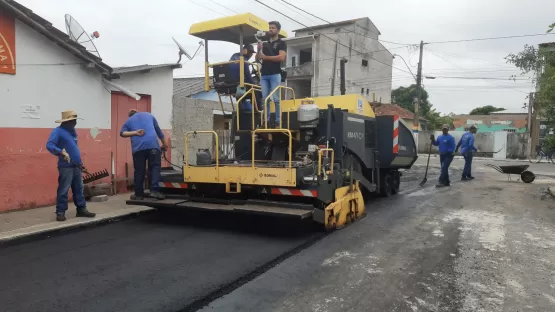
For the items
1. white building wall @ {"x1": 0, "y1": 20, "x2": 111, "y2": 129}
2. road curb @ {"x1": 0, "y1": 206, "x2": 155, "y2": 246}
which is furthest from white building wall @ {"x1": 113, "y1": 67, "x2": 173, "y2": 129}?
road curb @ {"x1": 0, "y1": 206, "x2": 155, "y2": 246}

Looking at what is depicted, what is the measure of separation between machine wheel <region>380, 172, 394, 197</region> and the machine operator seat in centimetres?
451

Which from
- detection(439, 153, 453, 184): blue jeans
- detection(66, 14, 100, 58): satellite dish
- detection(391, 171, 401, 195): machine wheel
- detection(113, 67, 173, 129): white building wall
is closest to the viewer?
detection(66, 14, 100, 58): satellite dish

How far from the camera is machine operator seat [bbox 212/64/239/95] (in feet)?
21.6

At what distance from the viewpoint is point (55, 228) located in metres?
5.86

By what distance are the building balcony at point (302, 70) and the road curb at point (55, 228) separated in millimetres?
25427

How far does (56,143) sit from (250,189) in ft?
9.93

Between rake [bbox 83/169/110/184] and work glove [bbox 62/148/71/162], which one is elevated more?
work glove [bbox 62/148/71/162]

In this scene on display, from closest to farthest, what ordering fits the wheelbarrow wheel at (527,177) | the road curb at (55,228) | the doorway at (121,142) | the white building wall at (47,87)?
1. the road curb at (55,228)
2. the white building wall at (47,87)
3. the doorway at (121,142)
4. the wheelbarrow wheel at (527,177)

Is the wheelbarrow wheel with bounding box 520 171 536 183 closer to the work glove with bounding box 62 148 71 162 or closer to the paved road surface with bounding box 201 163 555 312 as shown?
the paved road surface with bounding box 201 163 555 312

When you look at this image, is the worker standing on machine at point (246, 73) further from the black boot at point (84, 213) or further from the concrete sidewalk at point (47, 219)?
the black boot at point (84, 213)

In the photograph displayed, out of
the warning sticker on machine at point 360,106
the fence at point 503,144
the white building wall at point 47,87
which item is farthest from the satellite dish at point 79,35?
the fence at point 503,144

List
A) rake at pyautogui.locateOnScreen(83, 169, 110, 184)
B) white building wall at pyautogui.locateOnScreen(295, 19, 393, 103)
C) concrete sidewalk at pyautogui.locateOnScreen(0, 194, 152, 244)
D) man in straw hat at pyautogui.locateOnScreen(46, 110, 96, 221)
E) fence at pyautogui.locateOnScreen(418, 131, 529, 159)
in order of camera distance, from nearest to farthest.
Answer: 1. concrete sidewalk at pyautogui.locateOnScreen(0, 194, 152, 244)
2. man in straw hat at pyautogui.locateOnScreen(46, 110, 96, 221)
3. rake at pyautogui.locateOnScreen(83, 169, 110, 184)
4. fence at pyautogui.locateOnScreen(418, 131, 529, 159)
5. white building wall at pyautogui.locateOnScreen(295, 19, 393, 103)

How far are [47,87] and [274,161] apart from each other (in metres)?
4.46

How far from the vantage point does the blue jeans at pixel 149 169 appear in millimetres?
6648
